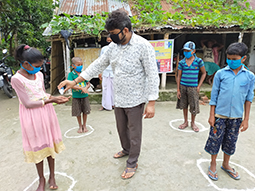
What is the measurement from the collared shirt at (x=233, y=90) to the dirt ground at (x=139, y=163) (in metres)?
0.95

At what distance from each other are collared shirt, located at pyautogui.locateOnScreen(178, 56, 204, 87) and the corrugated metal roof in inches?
172

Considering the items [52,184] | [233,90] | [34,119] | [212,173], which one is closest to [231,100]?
[233,90]

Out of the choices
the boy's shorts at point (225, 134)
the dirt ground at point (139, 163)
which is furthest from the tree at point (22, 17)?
the boy's shorts at point (225, 134)

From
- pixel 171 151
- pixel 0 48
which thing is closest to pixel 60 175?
pixel 171 151

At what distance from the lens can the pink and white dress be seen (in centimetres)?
184

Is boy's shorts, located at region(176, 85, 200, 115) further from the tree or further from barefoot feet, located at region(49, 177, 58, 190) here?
the tree

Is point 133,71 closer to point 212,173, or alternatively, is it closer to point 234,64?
point 234,64

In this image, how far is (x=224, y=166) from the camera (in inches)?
97.1

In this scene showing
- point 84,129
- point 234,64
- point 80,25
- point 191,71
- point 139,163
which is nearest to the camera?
point 234,64

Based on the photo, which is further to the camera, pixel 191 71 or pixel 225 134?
pixel 191 71

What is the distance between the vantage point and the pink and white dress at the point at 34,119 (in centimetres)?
184

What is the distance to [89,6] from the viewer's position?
276 inches

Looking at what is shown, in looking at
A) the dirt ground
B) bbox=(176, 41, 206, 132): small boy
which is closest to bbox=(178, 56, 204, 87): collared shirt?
bbox=(176, 41, 206, 132): small boy

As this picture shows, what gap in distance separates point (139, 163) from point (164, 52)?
13.3ft
